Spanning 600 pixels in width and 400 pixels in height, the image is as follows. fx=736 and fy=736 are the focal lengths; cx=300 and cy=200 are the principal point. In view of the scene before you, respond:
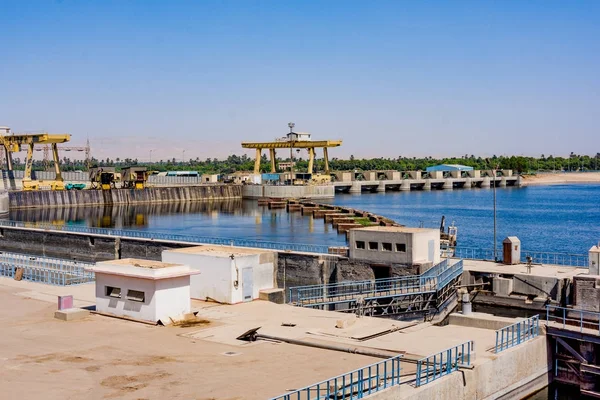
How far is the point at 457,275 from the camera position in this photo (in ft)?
120

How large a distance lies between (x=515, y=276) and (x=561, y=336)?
484 inches

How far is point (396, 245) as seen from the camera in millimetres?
36375

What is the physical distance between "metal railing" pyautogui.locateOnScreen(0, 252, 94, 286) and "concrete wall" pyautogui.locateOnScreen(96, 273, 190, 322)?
8.18m

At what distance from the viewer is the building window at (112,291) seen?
2575cm

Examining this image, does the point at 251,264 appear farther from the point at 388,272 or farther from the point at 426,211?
the point at 426,211

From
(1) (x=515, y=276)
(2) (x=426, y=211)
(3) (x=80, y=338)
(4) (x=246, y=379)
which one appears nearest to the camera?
(4) (x=246, y=379)

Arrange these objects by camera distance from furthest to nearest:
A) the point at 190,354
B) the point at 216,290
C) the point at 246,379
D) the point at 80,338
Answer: the point at 216,290, the point at 80,338, the point at 190,354, the point at 246,379

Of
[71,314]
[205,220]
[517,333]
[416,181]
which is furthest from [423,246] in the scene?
[416,181]

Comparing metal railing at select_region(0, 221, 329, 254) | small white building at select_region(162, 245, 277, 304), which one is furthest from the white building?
small white building at select_region(162, 245, 277, 304)

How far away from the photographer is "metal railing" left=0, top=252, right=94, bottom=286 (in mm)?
34625

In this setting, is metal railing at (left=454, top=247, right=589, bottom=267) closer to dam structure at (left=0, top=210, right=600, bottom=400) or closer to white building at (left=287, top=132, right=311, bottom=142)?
dam structure at (left=0, top=210, right=600, bottom=400)

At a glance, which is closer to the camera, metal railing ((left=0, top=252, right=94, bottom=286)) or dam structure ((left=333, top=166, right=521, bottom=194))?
metal railing ((left=0, top=252, right=94, bottom=286))

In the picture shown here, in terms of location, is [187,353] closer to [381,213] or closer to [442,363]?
[442,363]

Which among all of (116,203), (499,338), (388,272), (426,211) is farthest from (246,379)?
(116,203)
